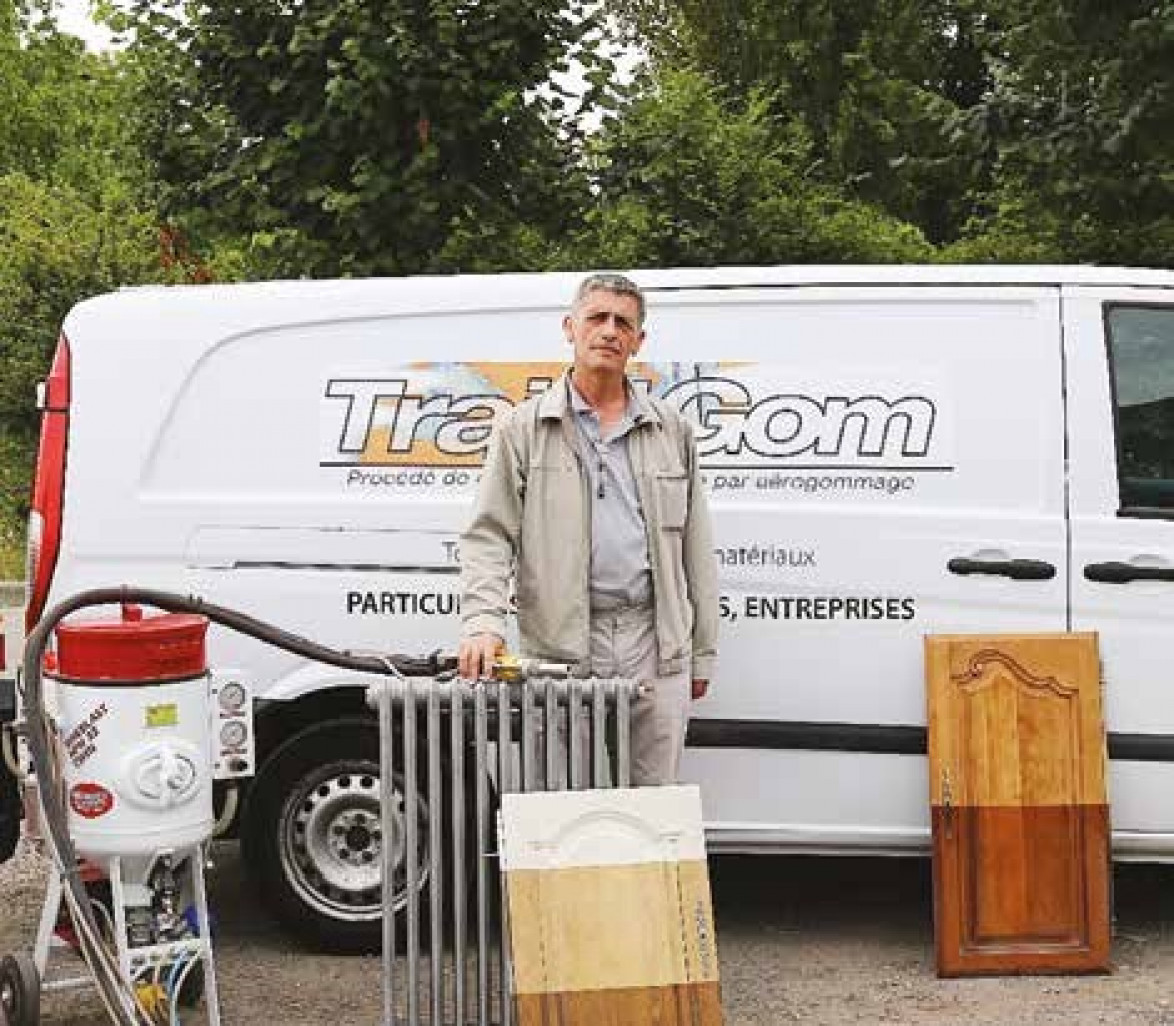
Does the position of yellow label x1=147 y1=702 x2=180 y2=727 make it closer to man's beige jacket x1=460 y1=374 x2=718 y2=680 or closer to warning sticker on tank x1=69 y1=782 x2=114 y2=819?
warning sticker on tank x1=69 y1=782 x2=114 y2=819

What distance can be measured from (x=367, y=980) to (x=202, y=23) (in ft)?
17.8

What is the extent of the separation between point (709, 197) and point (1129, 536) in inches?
273

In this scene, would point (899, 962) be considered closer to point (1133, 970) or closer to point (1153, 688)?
point (1133, 970)

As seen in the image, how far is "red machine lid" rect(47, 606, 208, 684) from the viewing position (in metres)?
4.57

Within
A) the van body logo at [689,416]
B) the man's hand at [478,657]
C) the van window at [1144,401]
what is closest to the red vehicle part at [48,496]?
the van body logo at [689,416]

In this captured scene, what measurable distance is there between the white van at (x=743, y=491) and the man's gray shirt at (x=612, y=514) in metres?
0.77

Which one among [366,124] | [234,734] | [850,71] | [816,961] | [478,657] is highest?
[850,71]

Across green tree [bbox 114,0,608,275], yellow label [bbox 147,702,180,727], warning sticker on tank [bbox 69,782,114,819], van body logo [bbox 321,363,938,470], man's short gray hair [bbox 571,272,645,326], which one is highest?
green tree [bbox 114,0,608,275]

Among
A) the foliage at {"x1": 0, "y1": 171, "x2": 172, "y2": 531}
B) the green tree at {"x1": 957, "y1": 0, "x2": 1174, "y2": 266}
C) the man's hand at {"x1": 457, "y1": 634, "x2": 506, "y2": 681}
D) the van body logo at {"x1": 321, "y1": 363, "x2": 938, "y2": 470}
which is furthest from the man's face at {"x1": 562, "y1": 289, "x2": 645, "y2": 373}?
the foliage at {"x1": 0, "y1": 171, "x2": 172, "y2": 531}

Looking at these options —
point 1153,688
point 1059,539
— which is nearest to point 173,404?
point 1059,539

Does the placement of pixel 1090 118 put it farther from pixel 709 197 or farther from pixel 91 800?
pixel 91 800

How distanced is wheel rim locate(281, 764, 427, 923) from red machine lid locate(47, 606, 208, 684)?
1135 millimetres

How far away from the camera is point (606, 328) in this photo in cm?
471

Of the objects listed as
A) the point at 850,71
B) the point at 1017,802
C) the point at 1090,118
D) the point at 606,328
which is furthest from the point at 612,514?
the point at 850,71
